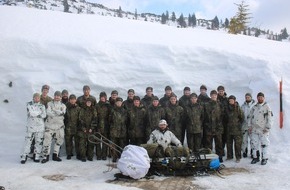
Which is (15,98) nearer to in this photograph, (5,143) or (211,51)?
(5,143)

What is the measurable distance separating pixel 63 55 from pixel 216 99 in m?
5.20

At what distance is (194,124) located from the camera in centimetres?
867

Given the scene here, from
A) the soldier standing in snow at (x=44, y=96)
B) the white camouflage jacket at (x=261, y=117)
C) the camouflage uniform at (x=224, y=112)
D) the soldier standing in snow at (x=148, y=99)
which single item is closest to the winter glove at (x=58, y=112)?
the soldier standing in snow at (x=44, y=96)

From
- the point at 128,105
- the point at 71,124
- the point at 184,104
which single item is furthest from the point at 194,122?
the point at 71,124

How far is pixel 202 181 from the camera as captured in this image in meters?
6.53

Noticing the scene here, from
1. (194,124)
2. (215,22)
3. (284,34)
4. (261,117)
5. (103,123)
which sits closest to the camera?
(261,117)

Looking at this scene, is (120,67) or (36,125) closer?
(36,125)

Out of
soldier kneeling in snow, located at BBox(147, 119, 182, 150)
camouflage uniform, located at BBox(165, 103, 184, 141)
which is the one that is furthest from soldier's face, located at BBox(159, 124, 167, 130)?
camouflage uniform, located at BBox(165, 103, 184, 141)

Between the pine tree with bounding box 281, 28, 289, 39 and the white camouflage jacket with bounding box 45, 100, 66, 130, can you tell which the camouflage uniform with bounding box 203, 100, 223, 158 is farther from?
the pine tree with bounding box 281, 28, 289, 39

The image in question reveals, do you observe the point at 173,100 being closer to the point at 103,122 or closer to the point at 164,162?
the point at 103,122

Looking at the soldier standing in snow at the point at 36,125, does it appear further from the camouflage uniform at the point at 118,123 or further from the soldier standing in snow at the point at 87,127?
the camouflage uniform at the point at 118,123

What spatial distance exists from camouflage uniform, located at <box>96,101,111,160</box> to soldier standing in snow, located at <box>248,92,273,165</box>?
355cm

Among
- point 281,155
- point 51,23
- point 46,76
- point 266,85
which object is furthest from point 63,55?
point 281,155

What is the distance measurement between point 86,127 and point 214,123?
317 centimetres
